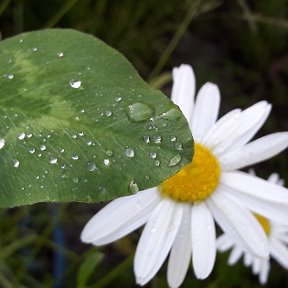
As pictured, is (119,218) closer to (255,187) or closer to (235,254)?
(255,187)

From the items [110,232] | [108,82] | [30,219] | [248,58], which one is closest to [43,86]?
[108,82]

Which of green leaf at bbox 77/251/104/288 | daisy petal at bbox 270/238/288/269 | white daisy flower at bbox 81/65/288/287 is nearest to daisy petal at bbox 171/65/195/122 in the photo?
white daisy flower at bbox 81/65/288/287

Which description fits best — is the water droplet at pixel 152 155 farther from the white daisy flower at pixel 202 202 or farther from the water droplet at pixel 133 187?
the white daisy flower at pixel 202 202

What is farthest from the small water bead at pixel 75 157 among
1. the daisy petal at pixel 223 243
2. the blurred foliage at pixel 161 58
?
the blurred foliage at pixel 161 58

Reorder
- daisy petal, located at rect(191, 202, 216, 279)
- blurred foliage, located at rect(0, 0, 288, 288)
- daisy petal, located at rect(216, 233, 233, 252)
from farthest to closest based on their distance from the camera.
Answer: blurred foliage, located at rect(0, 0, 288, 288)
daisy petal, located at rect(216, 233, 233, 252)
daisy petal, located at rect(191, 202, 216, 279)

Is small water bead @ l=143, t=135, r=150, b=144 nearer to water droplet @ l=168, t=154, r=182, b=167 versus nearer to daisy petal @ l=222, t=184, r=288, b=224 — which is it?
water droplet @ l=168, t=154, r=182, b=167

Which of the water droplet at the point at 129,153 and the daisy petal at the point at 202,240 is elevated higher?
the water droplet at the point at 129,153
